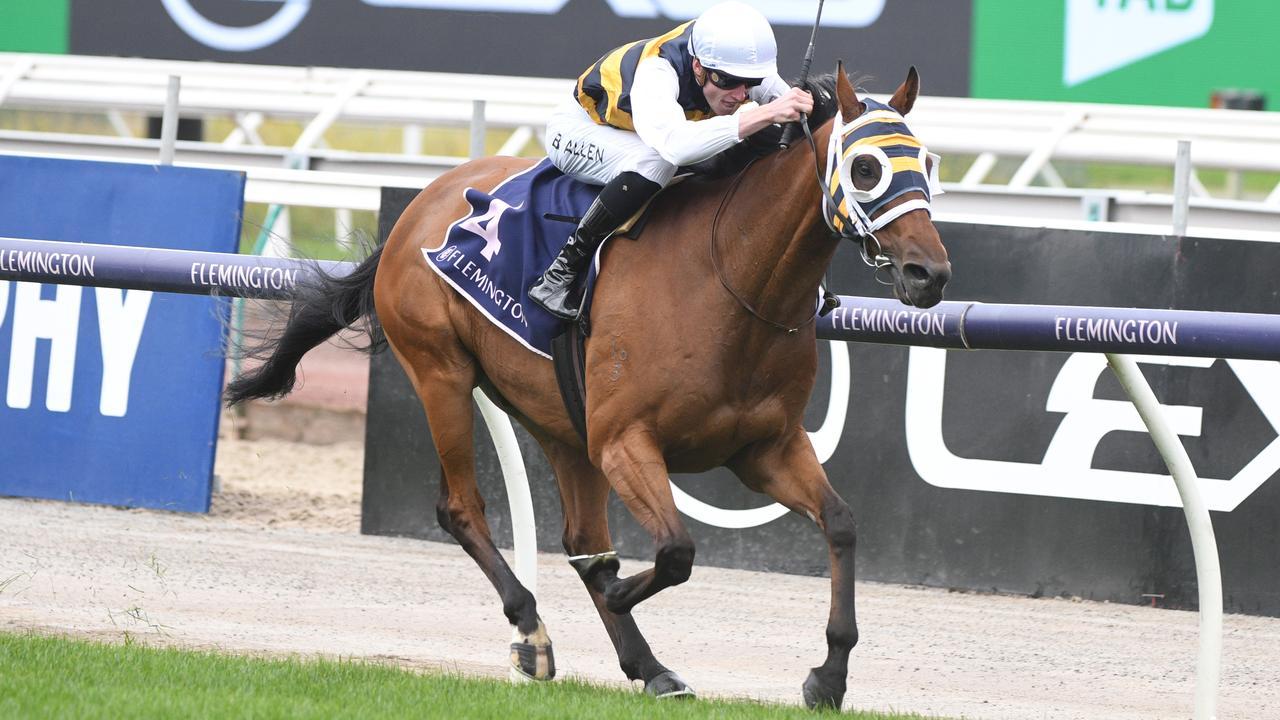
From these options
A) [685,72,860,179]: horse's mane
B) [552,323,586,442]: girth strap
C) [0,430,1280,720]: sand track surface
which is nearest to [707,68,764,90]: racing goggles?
[685,72,860,179]: horse's mane

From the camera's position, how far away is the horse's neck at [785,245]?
471 cm

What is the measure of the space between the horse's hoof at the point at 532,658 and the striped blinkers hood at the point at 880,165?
5.44 ft

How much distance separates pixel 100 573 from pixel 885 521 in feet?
10.6

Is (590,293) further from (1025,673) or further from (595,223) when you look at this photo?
(1025,673)

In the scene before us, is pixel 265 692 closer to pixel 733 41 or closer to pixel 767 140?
pixel 767 140

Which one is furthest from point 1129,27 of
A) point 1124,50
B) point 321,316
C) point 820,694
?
point 820,694

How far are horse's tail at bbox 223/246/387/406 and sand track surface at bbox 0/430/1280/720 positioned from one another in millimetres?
944

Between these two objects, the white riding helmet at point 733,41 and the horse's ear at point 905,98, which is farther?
the white riding helmet at point 733,41

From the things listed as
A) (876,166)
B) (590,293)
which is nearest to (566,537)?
(590,293)

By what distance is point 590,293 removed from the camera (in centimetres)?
510

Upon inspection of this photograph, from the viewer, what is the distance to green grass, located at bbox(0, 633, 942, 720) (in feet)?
14.3

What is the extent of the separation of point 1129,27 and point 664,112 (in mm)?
6251

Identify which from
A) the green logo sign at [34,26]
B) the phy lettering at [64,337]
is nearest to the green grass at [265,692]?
→ the phy lettering at [64,337]

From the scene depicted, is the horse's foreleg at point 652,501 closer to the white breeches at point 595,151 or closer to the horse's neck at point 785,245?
the horse's neck at point 785,245
